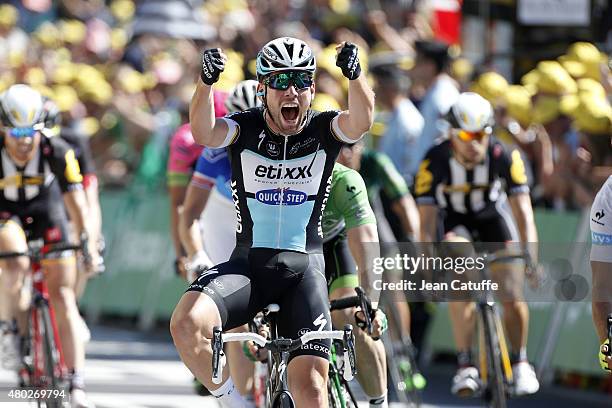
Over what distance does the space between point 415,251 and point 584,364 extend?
74.3 inches

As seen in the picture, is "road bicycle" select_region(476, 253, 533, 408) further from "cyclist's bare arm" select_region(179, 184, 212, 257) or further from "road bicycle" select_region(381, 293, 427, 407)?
"cyclist's bare arm" select_region(179, 184, 212, 257)

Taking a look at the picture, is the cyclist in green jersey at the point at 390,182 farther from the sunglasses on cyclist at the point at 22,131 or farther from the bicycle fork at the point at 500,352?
the sunglasses on cyclist at the point at 22,131

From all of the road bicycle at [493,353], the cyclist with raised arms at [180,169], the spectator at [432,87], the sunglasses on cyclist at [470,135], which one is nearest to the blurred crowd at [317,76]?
the spectator at [432,87]

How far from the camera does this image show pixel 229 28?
1948 cm

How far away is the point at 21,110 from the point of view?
10047 mm

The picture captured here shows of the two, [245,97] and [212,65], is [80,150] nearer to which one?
[245,97]

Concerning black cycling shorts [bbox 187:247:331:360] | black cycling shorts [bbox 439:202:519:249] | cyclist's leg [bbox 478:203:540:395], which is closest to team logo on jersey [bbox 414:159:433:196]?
black cycling shorts [bbox 439:202:519:249]

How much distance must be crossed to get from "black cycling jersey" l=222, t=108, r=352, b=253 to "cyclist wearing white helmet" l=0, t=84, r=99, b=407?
273 centimetres

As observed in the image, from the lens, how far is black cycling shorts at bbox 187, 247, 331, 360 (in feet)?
24.4

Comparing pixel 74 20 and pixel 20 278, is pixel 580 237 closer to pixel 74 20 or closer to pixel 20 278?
pixel 20 278

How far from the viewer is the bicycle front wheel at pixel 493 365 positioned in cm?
1035

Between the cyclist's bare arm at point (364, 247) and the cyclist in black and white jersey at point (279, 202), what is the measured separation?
2.00ft

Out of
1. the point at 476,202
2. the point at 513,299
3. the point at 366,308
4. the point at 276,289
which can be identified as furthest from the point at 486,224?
the point at 276,289

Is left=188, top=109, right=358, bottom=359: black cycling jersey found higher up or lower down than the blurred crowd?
lower down
